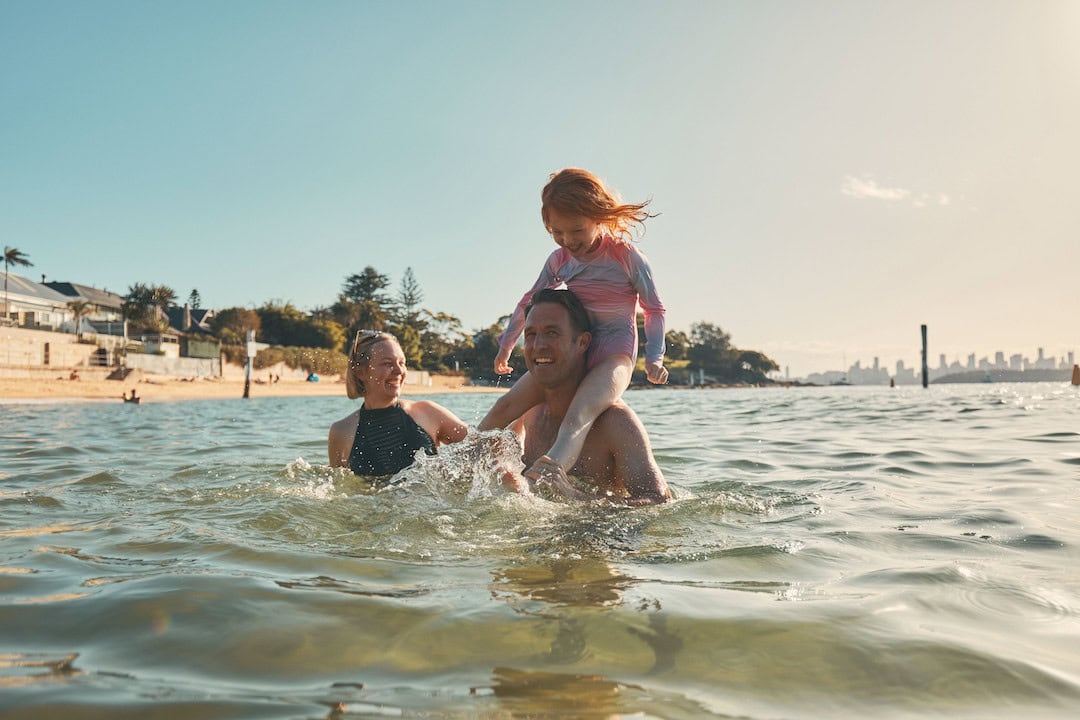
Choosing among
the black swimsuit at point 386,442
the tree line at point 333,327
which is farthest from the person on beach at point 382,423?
the tree line at point 333,327

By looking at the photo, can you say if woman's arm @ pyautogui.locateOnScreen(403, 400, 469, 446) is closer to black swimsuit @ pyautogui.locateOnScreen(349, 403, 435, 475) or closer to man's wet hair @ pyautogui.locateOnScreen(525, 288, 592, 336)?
black swimsuit @ pyautogui.locateOnScreen(349, 403, 435, 475)

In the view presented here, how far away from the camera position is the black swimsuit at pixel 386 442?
5.61m

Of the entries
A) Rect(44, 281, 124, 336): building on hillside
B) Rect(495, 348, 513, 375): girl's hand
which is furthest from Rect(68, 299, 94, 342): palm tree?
Rect(495, 348, 513, 375): girl's hand

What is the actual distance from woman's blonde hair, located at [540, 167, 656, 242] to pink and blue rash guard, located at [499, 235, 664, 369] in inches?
8.1

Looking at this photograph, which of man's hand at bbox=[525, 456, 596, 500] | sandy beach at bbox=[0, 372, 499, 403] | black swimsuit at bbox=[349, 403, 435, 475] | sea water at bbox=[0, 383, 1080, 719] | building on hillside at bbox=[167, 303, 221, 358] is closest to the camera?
sea water at bbox=[0, 383, 1080, 719]

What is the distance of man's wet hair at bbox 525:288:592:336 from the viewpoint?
4.31m

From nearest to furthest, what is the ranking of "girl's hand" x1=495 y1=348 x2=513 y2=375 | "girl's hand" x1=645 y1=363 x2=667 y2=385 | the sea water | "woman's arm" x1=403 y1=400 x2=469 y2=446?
the sea water < "girl's hand" x1=645 y1=363 x2=667 y2=385 < "girl's hand" x1=495 y1=348 x2=513 y2=375 < "woman's arm" x1=403 y1=400 x2=469 y2=446

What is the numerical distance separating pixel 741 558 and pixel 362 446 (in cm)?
340

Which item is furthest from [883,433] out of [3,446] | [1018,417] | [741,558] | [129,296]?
[129,296]

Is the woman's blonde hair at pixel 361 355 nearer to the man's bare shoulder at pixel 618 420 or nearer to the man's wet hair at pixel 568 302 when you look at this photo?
the man's wet hair at pixel 568 302

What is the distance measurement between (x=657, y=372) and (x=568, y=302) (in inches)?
29.4

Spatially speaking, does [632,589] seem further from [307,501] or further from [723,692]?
[307,501]

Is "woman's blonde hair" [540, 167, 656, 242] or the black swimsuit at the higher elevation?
"woman's blonde hair" [540, 167, 656, 242]

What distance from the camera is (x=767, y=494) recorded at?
5340mm
